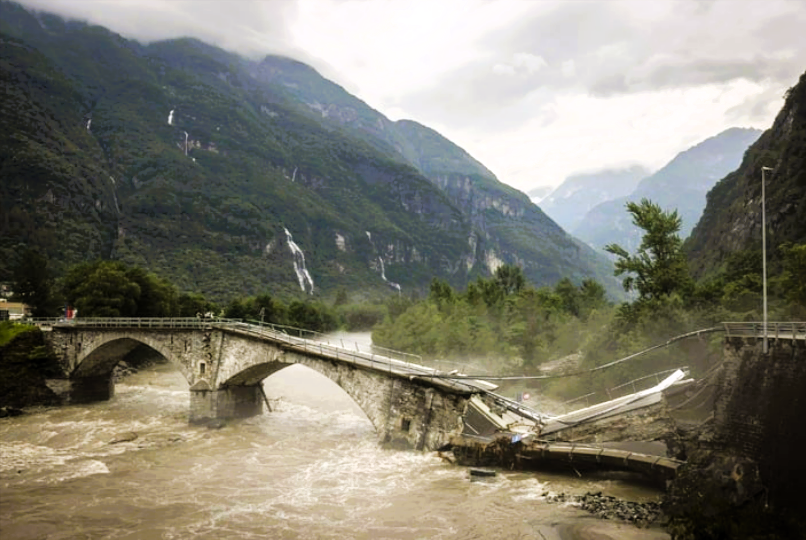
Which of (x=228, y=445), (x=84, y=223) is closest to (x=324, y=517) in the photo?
(x=228, y=445)

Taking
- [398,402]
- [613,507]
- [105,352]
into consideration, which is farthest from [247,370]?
[613,507]

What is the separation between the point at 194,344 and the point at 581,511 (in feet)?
108

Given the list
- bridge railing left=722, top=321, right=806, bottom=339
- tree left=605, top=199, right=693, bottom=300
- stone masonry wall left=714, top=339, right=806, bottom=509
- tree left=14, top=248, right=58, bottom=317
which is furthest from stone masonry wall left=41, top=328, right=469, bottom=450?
tree left=14, top=248, right=58, bottom=317

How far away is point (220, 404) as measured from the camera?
139ft

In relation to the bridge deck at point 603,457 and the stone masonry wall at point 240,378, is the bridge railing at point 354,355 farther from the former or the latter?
the bridge deck at point 603,457

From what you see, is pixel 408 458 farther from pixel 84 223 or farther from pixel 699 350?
pixel 84 223

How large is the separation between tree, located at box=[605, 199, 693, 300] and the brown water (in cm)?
2478

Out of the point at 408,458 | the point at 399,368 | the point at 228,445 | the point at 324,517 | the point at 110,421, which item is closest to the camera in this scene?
the point at 324,517

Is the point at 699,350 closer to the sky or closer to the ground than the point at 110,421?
closer to the sky

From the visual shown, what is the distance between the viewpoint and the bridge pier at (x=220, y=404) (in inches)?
1656

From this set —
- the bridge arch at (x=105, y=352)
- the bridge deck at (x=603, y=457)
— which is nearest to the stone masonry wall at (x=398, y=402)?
the bridge deck at (x=603, y=457)

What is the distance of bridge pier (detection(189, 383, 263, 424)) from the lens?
138 feet

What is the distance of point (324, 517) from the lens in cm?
2306

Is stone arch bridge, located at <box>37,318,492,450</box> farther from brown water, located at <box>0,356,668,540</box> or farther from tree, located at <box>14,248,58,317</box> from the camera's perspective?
tree, located at <box>14,248,58,317</box>
